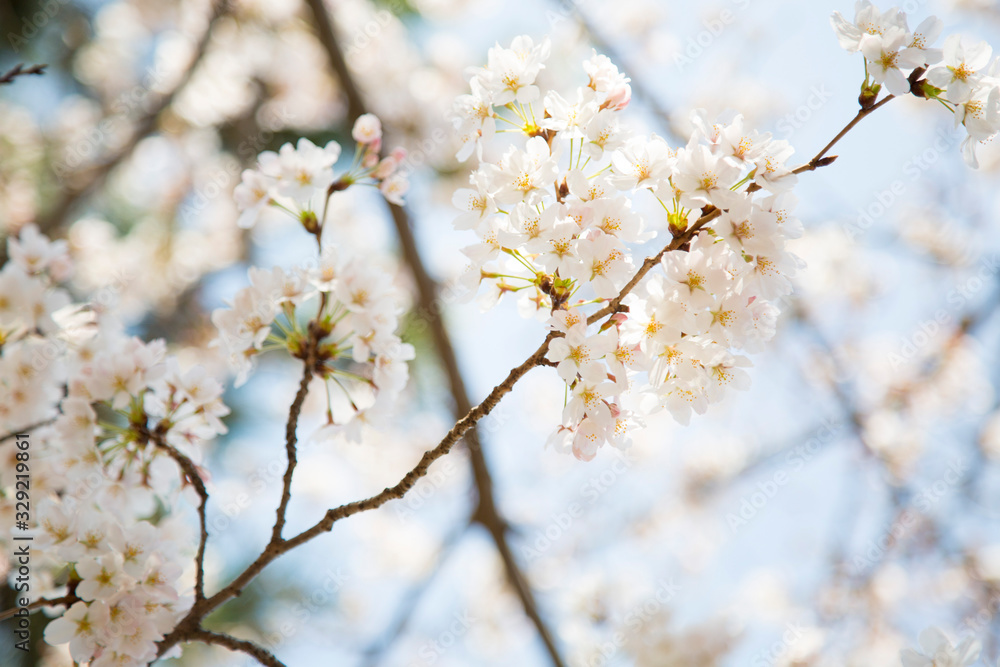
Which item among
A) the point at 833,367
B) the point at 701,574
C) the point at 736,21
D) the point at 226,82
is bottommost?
the point at 833,367

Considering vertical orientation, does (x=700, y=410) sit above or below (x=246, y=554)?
below

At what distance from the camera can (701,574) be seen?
4516 mm

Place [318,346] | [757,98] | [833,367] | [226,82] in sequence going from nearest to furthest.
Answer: [318,346]
[833,367]
[226,82]
[757,98]

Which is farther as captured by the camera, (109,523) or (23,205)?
(23,205)

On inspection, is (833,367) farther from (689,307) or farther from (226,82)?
(226,82)

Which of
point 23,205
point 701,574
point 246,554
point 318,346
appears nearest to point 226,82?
point 23,205

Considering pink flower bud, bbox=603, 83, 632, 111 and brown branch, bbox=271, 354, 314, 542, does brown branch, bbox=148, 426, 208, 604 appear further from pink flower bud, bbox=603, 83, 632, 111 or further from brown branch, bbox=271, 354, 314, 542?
pink flower bud, bbox=603, 83, 632, 111

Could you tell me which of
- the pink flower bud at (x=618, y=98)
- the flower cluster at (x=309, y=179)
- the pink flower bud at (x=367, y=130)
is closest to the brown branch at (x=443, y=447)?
the pink flower bud at (x=618, y=98)

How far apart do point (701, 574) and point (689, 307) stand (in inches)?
171

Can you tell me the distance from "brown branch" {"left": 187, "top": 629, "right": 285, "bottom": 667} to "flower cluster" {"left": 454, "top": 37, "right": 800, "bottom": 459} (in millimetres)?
450

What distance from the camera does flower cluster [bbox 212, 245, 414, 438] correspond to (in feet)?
2.86

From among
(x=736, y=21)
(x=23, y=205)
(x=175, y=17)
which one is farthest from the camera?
(x=175, y=17)

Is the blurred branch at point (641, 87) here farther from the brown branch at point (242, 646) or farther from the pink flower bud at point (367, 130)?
the brown branch at point (242, 646)

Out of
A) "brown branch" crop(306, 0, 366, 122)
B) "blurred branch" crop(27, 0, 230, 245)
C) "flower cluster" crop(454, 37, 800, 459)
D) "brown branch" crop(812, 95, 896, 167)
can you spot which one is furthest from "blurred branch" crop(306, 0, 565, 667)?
"brown branch" crop(812, 95, 896, 167)
